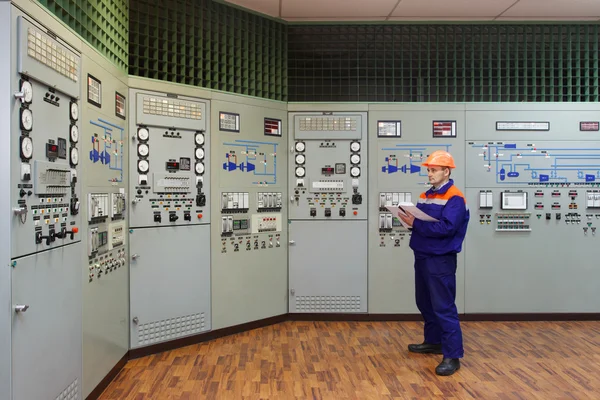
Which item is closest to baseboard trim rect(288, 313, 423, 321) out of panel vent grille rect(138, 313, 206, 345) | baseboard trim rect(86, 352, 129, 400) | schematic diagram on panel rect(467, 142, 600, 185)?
panel vent grille rect(138, 313, 206, 345)

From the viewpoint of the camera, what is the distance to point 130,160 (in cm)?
380

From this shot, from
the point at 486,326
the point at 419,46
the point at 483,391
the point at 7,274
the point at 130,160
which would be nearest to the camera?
the point at 7,274

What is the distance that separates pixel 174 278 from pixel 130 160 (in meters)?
1.03

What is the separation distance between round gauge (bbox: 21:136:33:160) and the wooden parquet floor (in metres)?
1.73

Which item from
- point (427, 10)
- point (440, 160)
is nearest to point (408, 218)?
point (440, 160)

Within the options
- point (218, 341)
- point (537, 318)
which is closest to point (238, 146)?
point (218, 341)

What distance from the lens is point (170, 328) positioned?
160 inches

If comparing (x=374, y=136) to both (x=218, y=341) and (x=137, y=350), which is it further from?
(x=137, y=350)

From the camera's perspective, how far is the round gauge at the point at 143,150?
3.85 m

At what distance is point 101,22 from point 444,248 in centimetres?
283

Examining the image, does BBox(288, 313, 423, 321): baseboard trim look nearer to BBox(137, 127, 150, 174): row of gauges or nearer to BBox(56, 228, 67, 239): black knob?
BBox(137, 127, 150, 174): row of gauges

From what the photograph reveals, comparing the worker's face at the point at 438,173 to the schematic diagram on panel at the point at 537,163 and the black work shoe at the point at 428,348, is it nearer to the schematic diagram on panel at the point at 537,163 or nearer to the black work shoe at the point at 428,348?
the black work shoe at the point at 428,348

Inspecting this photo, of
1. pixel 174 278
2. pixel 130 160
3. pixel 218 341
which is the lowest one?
pixel 218 341

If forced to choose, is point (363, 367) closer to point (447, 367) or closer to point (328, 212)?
point (447, 367)
